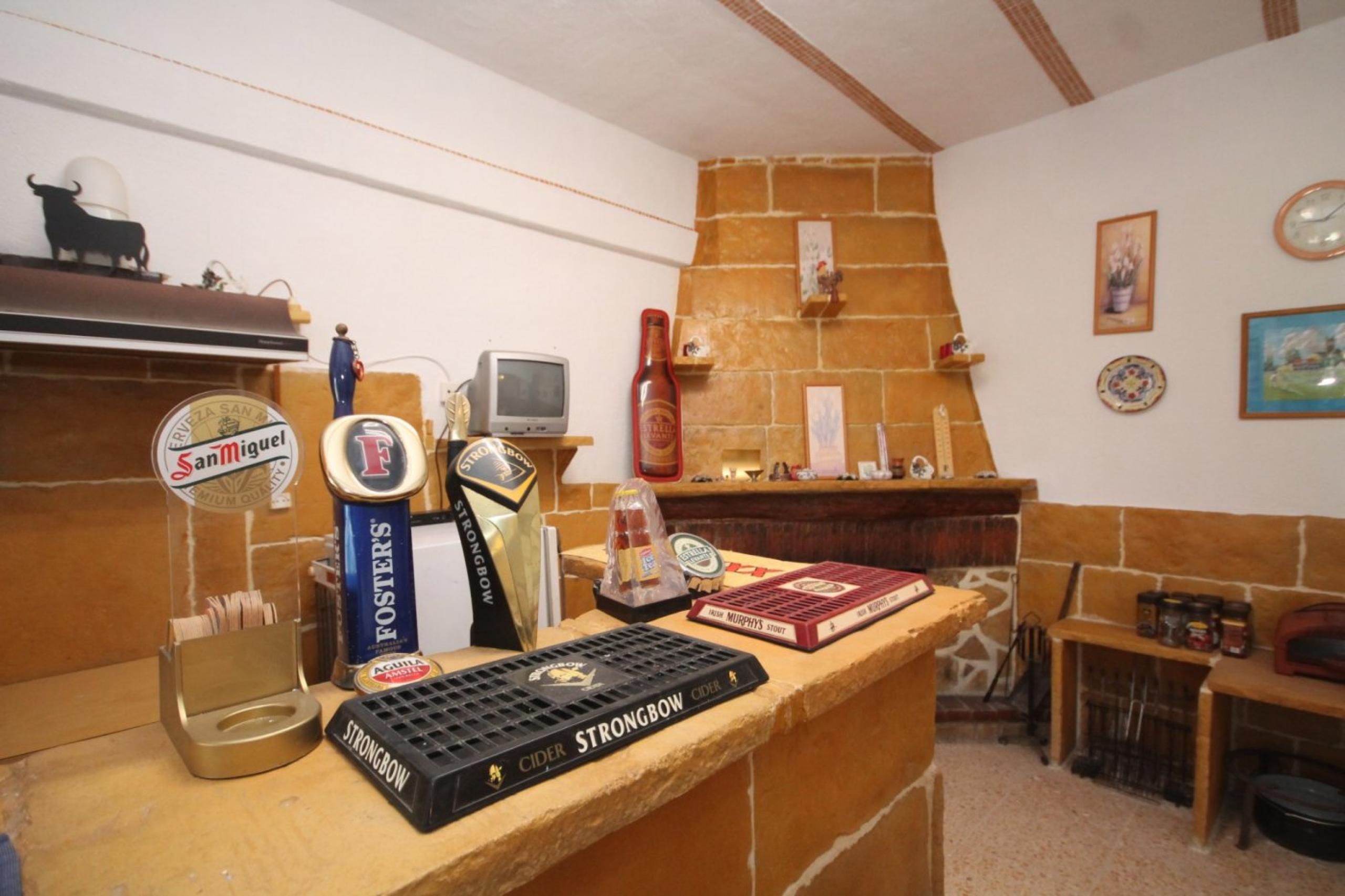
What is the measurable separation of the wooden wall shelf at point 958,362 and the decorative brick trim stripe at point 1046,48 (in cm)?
113

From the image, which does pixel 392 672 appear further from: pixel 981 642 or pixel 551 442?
pixel 981 642

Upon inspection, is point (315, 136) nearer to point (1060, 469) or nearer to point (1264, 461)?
point (1060, 469)

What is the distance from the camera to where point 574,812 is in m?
0.47

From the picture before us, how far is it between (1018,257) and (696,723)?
9.75 ft

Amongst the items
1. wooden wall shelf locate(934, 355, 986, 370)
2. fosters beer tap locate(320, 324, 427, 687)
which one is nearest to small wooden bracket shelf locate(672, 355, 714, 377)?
wooden wall shelf locate(934, 355, 986, 370)

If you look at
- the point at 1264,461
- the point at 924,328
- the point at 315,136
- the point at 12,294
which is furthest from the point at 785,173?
the point at 12,294

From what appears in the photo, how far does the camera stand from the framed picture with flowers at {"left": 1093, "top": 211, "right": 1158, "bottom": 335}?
248 centimetres

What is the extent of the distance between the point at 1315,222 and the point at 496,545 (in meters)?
3.04

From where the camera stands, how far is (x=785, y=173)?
116 inches

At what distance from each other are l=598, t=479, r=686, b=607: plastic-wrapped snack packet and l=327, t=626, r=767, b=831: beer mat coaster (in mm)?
206

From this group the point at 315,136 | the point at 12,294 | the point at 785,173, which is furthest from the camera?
the point at 785,173

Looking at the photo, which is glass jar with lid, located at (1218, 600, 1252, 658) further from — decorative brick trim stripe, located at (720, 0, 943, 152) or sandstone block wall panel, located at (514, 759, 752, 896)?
sandstone block wall panel, located at (514, 759, 752, 896)

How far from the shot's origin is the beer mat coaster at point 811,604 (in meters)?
0.82

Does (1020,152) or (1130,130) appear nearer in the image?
(1130,130)
